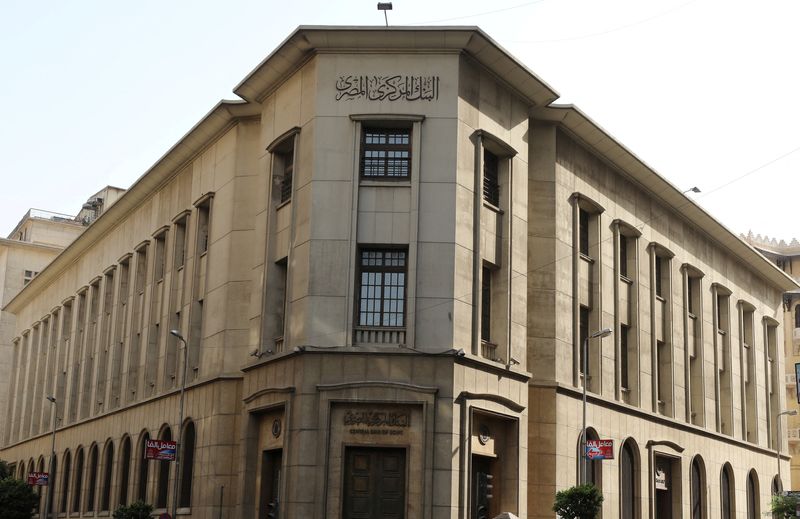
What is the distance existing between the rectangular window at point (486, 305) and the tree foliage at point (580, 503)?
5.60m

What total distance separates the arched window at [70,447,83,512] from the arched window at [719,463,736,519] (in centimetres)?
3216

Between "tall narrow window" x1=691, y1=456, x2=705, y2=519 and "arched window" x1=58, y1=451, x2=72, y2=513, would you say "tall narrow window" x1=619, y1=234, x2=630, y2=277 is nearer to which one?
"tall narrow window" x1=691, y1=456, x2=705, y2=519

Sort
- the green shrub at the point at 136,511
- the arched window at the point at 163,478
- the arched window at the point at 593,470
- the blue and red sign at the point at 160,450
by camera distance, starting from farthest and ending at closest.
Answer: the arched window at the point at 163,478
the green shrub at the point at 136,511
the arched window at the point at 593,470
the blue and red sign at the point at 160,450

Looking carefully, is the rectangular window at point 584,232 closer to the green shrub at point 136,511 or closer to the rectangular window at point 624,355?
the rectangular window at point 624,355

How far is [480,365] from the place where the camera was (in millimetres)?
33188

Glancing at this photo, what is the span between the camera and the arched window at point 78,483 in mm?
55219

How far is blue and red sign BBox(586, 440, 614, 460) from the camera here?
1334 inches

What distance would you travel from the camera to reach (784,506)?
49.9 meters

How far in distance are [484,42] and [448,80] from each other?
5.60ft

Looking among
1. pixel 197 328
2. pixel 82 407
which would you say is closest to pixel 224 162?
pixel 197 328

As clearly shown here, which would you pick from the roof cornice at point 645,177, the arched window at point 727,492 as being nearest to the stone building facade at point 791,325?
the roof cornice at point 645,177

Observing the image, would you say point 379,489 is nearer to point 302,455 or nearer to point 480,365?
point 302,455

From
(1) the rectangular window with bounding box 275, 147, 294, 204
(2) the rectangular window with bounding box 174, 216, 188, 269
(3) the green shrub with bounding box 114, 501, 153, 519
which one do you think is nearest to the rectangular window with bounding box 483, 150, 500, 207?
(1) the rectangular window with bounding box 275, 147, 294, 204

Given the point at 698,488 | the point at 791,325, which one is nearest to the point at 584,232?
the point at 698,488
